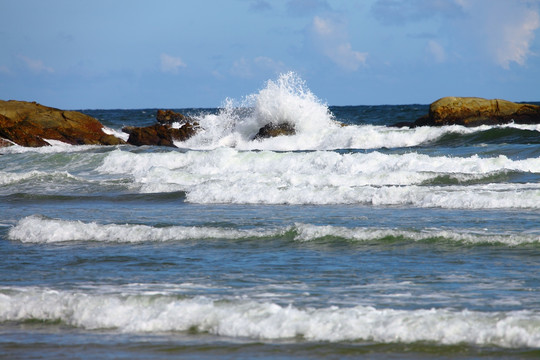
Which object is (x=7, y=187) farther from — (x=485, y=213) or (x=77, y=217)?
(x=485, y=213)

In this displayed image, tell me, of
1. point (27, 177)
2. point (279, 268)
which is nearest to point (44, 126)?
point (27, 177)

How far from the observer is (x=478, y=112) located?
28.0 meters

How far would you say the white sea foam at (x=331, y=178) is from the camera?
1239 cm

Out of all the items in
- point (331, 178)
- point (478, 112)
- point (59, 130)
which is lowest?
point (331, 178)

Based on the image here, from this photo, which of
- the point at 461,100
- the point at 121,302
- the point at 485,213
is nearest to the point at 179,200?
the point at 485,213

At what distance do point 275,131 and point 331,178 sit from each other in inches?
A: 553

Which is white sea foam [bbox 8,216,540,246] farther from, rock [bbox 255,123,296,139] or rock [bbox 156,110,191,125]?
rock [bbox 156,110,191,125]

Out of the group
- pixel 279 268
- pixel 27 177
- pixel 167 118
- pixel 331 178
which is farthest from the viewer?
pixel 167 118

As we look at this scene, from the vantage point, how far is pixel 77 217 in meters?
11.8

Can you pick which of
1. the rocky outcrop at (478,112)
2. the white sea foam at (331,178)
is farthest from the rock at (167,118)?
the white sea foam at (331,178)

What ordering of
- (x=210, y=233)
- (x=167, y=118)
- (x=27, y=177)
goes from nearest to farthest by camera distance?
(x=210, y=233) < (x=27, y=177) < (x=167, y=118)

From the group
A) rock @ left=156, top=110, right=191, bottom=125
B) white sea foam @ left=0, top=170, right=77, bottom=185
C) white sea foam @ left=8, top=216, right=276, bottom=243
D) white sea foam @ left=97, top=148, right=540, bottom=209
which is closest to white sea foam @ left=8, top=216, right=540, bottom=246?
white sea foam @ left=8, top=216, right=276, bottom=243

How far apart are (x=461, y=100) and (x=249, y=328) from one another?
82.0 feet

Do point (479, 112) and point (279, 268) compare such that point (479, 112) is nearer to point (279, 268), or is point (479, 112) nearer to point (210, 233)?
point (210, 233)
